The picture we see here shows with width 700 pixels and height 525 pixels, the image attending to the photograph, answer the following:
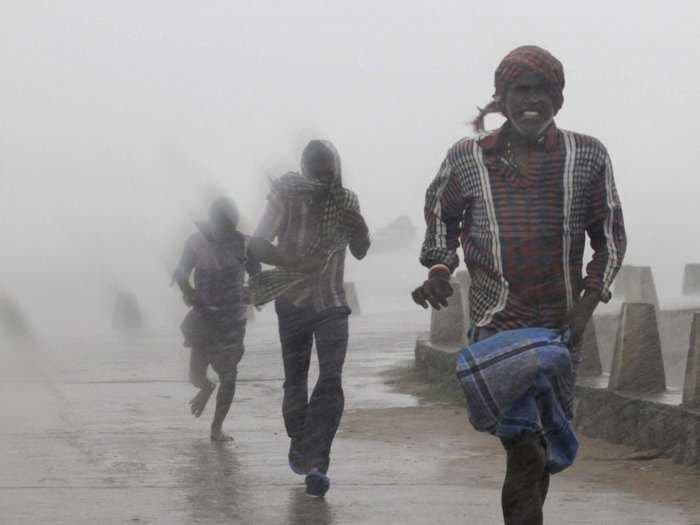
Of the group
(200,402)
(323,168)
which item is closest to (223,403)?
(200,402)

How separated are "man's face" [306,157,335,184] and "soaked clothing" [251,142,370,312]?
3 centimetres

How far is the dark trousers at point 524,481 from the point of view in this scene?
5559 millimetres

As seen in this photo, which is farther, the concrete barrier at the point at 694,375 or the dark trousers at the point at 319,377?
the concrete barrier at the point at 694,375

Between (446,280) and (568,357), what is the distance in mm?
469

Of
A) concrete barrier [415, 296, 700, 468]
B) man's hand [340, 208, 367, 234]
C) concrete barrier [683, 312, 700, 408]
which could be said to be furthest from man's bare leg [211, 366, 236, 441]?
concrete barrier [683, 312, 700, 408]

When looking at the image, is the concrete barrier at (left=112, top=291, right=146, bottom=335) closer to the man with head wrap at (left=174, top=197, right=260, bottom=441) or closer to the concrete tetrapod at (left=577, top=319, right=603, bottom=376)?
the man with head wrap at (left=174, top=197, right=260, bottom=441)

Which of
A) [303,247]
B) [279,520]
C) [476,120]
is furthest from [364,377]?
[476,120]

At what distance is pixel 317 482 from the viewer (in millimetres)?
8391

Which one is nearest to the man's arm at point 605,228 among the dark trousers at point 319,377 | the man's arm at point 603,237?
the man's arm at point 603,237

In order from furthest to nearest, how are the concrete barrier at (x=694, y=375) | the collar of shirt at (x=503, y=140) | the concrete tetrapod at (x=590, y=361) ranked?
the concrete tetrapod at (x=590, y=361) → the concrete barrier at (x=694, y=375) → the collar of shirt at (x=503, y=140)

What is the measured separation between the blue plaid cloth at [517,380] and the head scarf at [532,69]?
31.7 inches

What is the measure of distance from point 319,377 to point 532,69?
10.9ft

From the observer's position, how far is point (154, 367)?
18.8 metres

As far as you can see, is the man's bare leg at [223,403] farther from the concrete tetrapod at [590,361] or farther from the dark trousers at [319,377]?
the dark trousers at [319,377]
